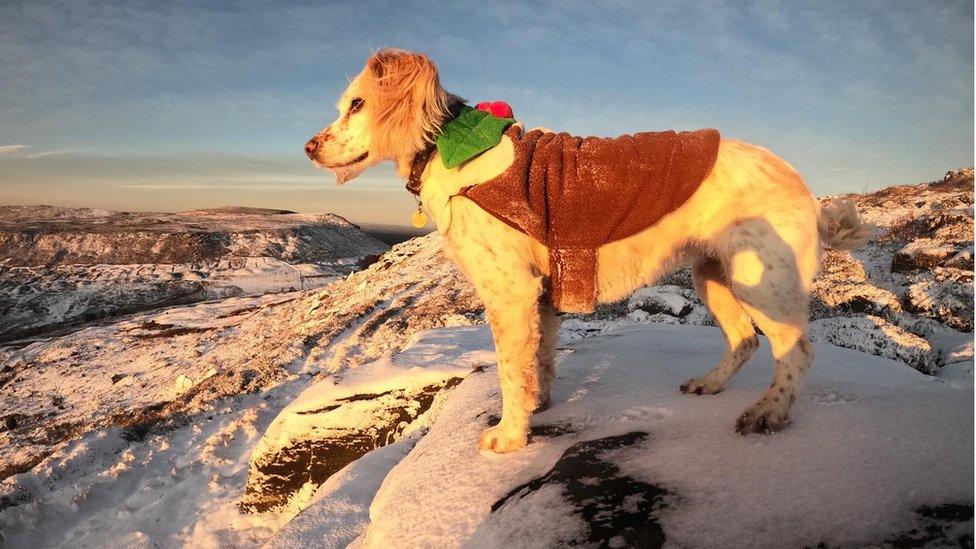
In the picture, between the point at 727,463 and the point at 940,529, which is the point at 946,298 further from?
the point at 940,529

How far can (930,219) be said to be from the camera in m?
13.5

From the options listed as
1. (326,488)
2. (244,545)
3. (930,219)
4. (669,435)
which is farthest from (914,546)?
(930,219)

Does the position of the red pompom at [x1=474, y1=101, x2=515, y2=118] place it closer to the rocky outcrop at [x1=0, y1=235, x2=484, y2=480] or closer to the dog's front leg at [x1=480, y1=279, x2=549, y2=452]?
the dog's front leg at [x1=480, y1=279, x2=549, y2=452]

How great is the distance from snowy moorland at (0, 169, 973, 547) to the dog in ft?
1.08

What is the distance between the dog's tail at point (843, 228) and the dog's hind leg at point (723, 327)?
0.74 m

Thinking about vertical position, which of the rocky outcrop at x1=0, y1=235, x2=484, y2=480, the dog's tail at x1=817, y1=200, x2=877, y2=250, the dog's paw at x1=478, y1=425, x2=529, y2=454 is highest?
the dog's tail at x1=817, y1=200, x2=877, y2=250

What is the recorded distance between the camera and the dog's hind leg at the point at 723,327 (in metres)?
3.72

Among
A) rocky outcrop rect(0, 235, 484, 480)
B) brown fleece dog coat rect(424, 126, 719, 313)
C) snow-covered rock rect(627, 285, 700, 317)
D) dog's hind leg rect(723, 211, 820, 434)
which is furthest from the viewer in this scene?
rocky outcrop rect(0, 235, 484, 480)

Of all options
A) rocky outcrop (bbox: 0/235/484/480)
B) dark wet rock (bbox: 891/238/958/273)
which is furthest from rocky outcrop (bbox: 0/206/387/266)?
dark wet rock (bbox: 891/238/958/273)

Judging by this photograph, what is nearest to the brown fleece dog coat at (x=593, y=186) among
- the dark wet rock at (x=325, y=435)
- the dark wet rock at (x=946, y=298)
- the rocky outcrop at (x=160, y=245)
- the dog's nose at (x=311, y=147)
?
the dog's nose at (x=311, y=147)

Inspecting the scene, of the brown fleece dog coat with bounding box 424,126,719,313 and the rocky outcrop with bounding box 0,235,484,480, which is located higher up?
the brown fleece dog coat with bounding box 424,126,719,313

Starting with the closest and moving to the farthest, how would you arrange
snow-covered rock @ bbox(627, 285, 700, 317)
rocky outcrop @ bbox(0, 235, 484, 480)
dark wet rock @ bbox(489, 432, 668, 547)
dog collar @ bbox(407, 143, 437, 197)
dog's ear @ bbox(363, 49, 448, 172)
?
1. dark wet rock @ bbox(489, 432, 668, 547)
2. dog's ear @ bbox(363, 49, 448, 172)
3. dog collar @ bbox(407, 143, 437, 197)
4. snow-covered rock @ bbox(627, 285, 700, 317)
5. rocky outcrop @ bbox(0, 235, 484, 480)

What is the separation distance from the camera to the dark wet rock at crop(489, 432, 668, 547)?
202 cm

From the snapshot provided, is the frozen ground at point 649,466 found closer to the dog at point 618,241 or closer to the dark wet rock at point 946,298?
the dog at point 618,241
